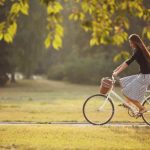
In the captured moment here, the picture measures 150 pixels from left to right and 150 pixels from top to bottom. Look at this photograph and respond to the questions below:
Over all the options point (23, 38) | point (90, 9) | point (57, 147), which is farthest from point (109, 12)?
point (23, 38)

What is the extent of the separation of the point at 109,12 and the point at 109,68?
136ft

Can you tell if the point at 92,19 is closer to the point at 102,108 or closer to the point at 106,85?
the point at 106,85

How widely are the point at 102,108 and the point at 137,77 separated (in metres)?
1.17

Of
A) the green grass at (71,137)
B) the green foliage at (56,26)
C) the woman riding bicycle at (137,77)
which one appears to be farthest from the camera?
the woman riding bicycle at (137,77)

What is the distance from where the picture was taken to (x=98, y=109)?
40.6ft

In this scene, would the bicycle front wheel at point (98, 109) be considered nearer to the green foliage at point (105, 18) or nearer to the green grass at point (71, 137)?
the green grass at point (71, 137)

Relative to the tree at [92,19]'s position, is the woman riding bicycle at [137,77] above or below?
below

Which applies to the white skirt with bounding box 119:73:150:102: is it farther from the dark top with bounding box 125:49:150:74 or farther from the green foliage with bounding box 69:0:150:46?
the green foliage with bounding box 69:0:150:46

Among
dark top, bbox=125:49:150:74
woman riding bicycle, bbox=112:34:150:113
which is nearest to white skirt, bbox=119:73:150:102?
woman riding bicycle, bbox=112:34:150:113

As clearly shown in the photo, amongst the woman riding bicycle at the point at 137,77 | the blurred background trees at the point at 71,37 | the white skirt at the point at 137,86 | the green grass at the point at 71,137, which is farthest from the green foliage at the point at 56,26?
the white skirt at the point at 137,86

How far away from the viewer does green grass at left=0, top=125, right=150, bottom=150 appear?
9859mm

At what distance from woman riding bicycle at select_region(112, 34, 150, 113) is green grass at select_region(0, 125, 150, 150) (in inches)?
27.3

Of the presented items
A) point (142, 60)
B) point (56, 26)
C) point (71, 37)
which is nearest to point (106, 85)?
point (142, 60)

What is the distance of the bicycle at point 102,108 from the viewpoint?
1209 centimetres
